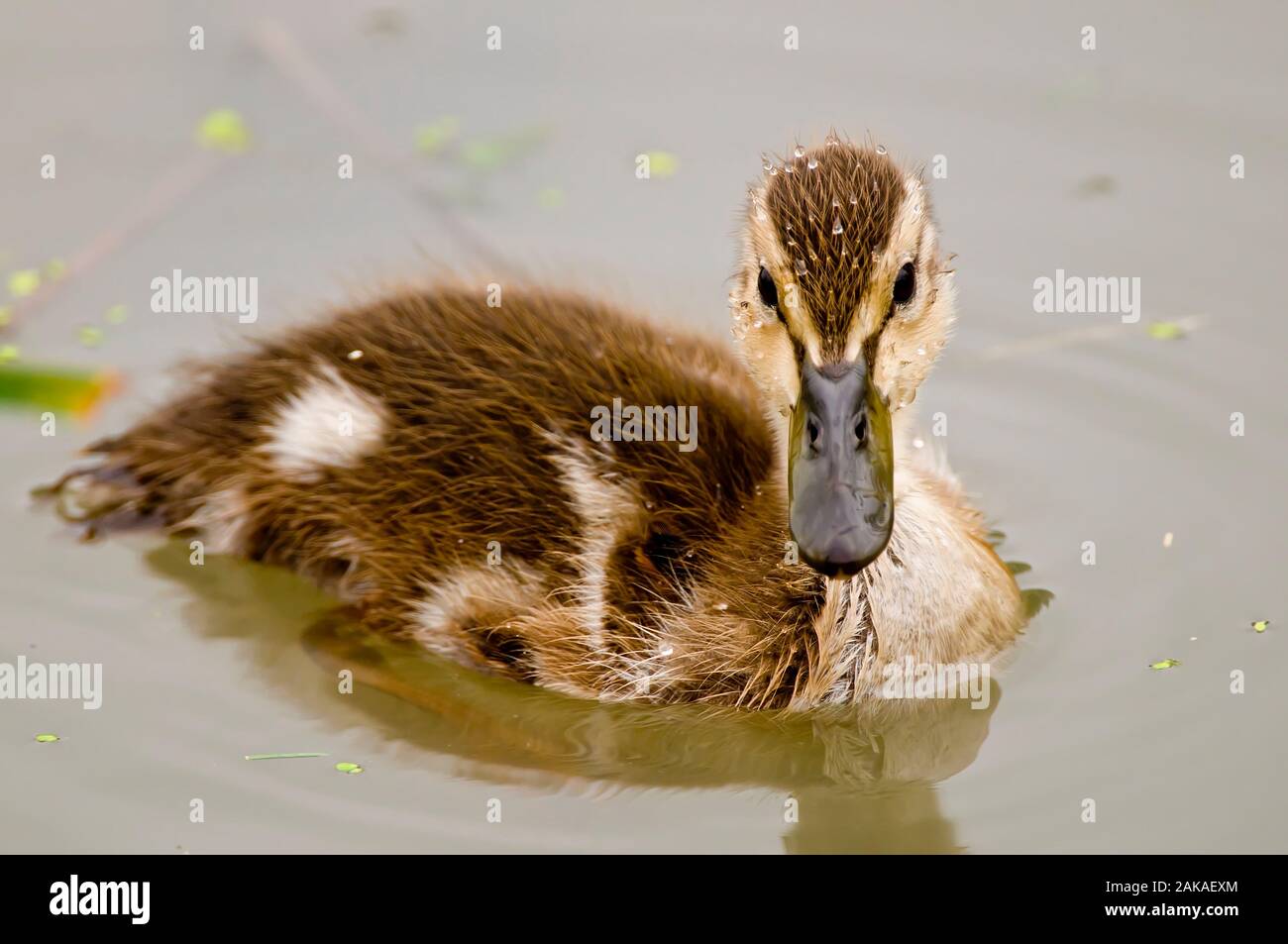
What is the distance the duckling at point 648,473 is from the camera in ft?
12.9

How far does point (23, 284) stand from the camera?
5730 mm

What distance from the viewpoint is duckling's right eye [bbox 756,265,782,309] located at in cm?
404

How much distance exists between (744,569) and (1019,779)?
74cm

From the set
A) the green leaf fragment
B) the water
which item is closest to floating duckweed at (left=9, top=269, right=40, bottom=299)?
the water

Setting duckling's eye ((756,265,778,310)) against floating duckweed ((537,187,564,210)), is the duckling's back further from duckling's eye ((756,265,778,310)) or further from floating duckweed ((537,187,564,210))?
floating duckweed ((537,187,564,210))

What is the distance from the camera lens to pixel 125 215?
6078 mm

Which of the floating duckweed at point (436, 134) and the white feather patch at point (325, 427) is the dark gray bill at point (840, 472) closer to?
the white feather patch at point (325, 427)

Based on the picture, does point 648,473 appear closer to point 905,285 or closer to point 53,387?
point 905,285

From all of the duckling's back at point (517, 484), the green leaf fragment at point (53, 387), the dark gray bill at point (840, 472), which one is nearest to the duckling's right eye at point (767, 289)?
the dark gray bill at point (840, 472)

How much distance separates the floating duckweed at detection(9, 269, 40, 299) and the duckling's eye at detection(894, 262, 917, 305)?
2900 millimetres

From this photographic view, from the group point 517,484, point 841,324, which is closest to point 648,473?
point 517,484

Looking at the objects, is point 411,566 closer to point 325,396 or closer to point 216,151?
point 325,396

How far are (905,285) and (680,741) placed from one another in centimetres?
111

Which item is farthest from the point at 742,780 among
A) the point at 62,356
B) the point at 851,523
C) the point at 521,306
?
the point at 62,356
